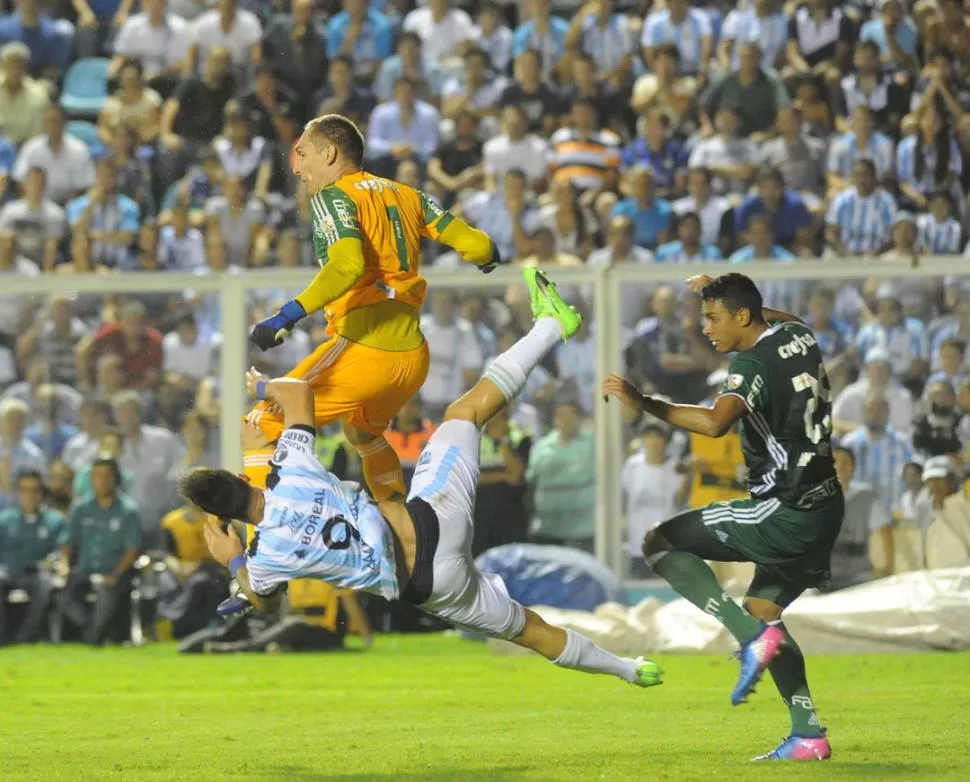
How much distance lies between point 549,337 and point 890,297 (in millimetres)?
7577

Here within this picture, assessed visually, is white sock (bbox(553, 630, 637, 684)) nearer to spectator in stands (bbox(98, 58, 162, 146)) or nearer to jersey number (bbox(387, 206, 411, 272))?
jersey number (bbox(387, 206, 411, 272))

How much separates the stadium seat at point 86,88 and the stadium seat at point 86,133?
276mm

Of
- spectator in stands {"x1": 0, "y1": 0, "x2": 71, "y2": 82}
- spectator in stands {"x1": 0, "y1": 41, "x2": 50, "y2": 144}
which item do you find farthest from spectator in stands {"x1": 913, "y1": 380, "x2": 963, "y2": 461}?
spectator in stands {"x1": 0, "y1": 0, "x2": 71, "y2": 82}

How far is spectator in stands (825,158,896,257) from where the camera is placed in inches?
681

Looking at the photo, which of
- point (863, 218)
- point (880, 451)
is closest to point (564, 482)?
point (880, 451)

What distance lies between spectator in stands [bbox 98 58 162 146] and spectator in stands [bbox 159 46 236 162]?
0.17m

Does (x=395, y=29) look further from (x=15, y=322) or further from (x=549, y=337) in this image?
(x=549, y=337)

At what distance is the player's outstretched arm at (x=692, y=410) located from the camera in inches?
308

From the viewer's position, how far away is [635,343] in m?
15.8

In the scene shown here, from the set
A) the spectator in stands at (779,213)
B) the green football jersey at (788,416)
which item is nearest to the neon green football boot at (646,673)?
the green football jersey at (788,416)

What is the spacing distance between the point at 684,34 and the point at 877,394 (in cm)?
616

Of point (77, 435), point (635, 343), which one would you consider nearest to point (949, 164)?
point (635, 343)

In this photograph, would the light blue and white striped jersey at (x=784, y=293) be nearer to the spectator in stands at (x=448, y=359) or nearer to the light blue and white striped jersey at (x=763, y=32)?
the spectator in stands at (x=448, y=359)

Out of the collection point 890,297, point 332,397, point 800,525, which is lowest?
point 800,525
